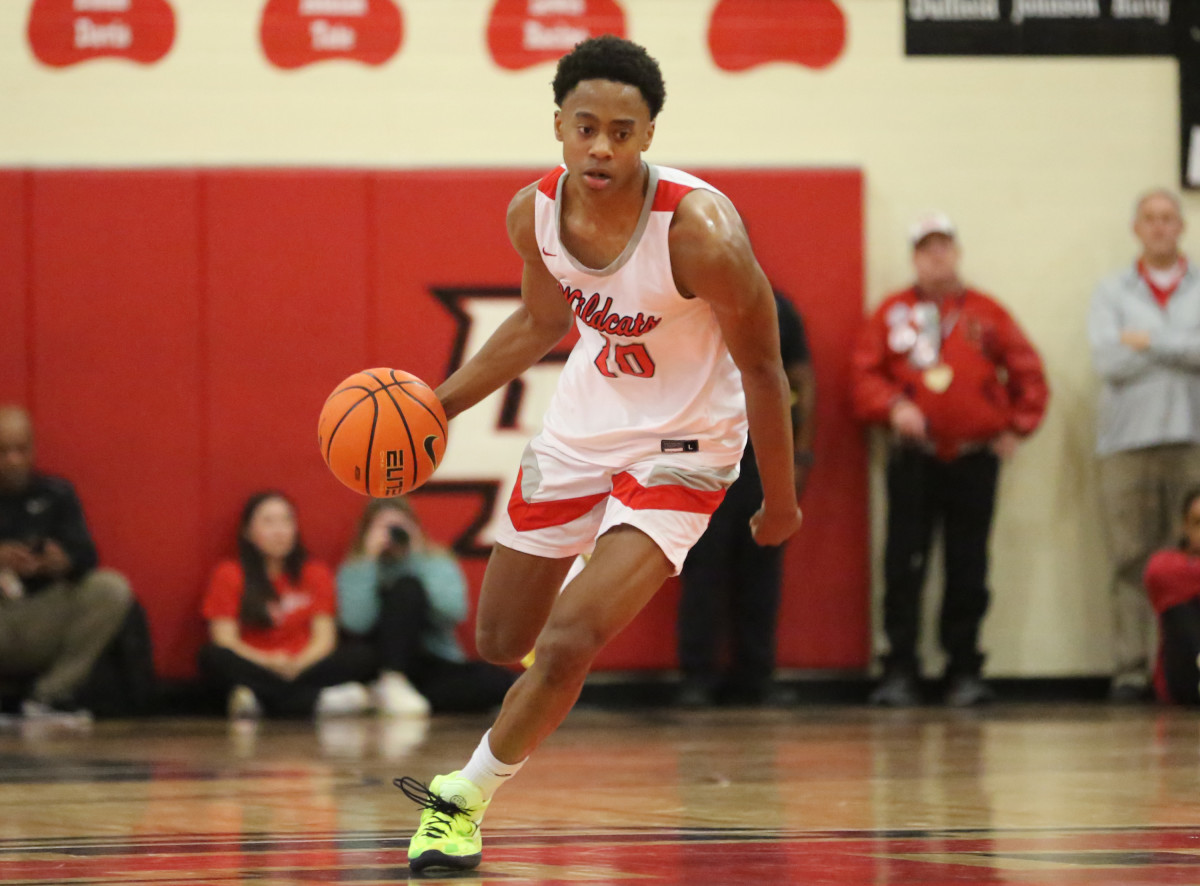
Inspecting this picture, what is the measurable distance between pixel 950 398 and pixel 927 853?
4.76 metres

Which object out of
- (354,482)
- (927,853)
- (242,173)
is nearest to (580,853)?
(927,853)

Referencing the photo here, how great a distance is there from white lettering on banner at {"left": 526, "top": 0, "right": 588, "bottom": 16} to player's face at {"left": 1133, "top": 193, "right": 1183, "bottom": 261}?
2.97 m

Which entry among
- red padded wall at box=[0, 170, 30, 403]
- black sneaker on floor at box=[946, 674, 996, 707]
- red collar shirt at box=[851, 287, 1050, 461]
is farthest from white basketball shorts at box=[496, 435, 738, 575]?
red padded wall at box=[0, 170, 30, 403]

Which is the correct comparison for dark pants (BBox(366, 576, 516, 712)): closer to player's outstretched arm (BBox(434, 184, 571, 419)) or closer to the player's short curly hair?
player's outstretched arm (BBox(434, 184, 571, 419))

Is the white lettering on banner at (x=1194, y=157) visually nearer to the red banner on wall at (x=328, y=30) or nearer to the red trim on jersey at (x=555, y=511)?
the red banner on wall at (x=328, y=30)

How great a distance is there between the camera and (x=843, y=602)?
853cm

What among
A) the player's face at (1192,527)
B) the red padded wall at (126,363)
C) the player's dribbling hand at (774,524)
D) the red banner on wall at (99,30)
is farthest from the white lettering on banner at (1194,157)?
the player's dribbling hand at (774,524)

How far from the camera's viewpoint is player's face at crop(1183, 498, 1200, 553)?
7723mm

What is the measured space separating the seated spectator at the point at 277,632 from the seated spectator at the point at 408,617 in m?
0.13

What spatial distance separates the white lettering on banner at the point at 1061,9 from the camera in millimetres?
8641

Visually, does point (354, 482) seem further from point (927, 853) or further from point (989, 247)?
point (989, 247)

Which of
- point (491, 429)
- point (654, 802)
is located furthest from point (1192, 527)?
point (654, 802)

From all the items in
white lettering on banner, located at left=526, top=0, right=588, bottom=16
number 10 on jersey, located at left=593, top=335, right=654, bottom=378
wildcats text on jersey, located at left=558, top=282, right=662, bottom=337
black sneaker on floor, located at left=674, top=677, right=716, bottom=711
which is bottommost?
black sneaker on floor, located at left=674, top=677, right=716, bottom=711

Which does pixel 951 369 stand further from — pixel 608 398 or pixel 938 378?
pixel 608 398
